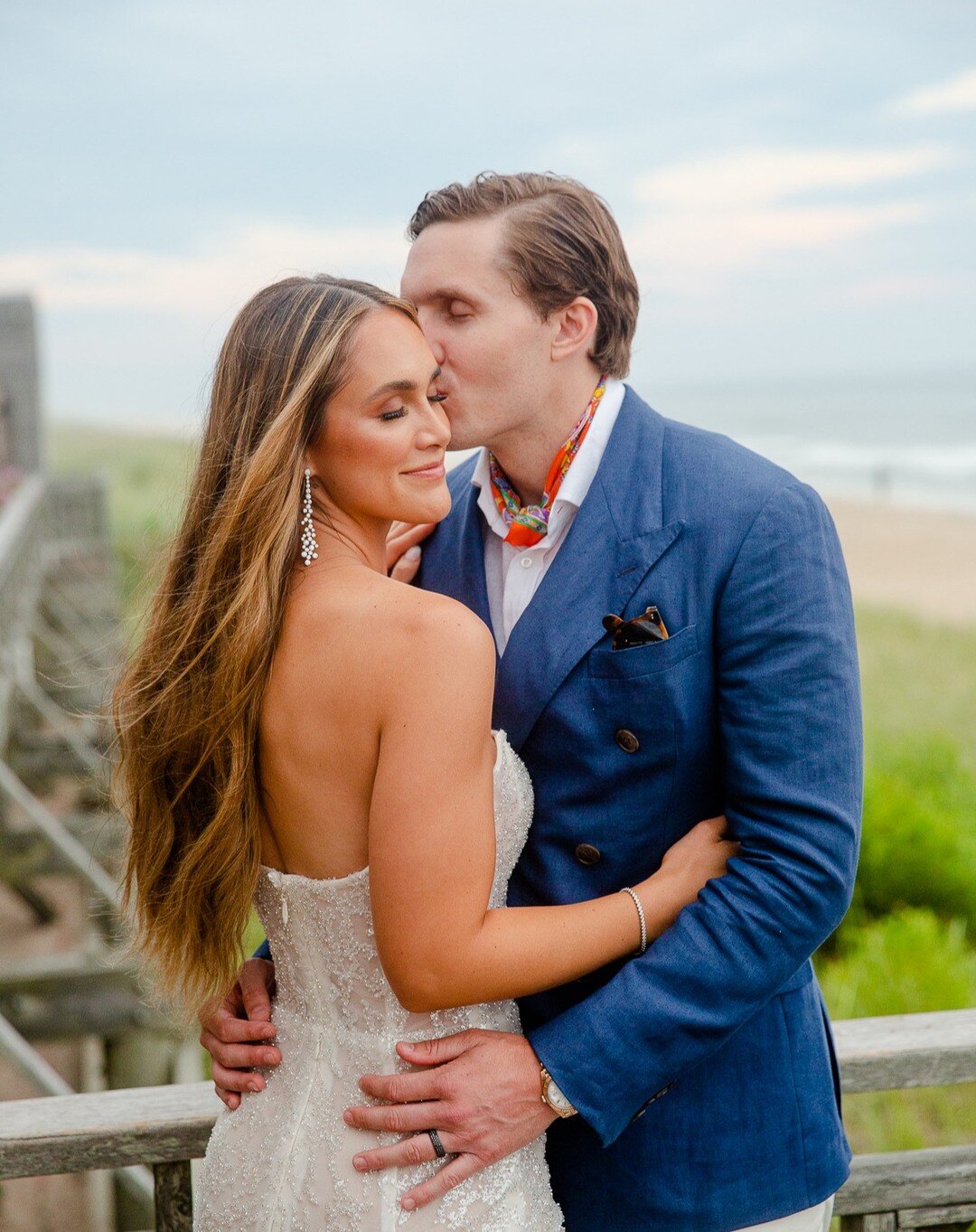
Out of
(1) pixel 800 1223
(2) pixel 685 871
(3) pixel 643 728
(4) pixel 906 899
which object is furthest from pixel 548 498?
(4) pixel 906 899

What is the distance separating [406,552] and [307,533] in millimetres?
695

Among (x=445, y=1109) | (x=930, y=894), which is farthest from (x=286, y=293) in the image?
(x=930, y=894)

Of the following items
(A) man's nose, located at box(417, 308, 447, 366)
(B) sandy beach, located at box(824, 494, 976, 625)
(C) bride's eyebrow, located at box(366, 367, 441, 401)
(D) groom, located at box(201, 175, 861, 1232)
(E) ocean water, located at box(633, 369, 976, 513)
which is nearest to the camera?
(D) groom, located at box(201, 175, 861, 1232)

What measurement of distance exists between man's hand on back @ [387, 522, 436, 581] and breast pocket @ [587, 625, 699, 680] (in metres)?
0.68

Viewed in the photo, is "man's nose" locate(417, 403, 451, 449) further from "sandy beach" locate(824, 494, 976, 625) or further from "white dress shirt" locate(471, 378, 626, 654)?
"sandy beach" locate(824, 494, 976, 625)

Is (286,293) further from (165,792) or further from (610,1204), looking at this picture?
(610,1204)

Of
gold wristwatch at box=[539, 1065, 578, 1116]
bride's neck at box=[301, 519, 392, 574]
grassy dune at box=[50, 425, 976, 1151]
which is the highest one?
bride's neck at box=[301, 519, 392, 574]

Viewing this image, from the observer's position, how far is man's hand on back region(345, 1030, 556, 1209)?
1888 mm

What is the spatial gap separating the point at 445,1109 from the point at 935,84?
125121 mm

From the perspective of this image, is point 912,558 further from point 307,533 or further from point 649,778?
point 307,533

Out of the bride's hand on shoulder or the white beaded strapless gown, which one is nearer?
the white beaded strapless gown

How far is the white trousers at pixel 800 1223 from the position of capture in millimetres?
2146

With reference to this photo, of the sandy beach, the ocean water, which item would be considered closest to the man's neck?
the sandy beach

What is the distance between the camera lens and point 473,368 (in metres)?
2.47
